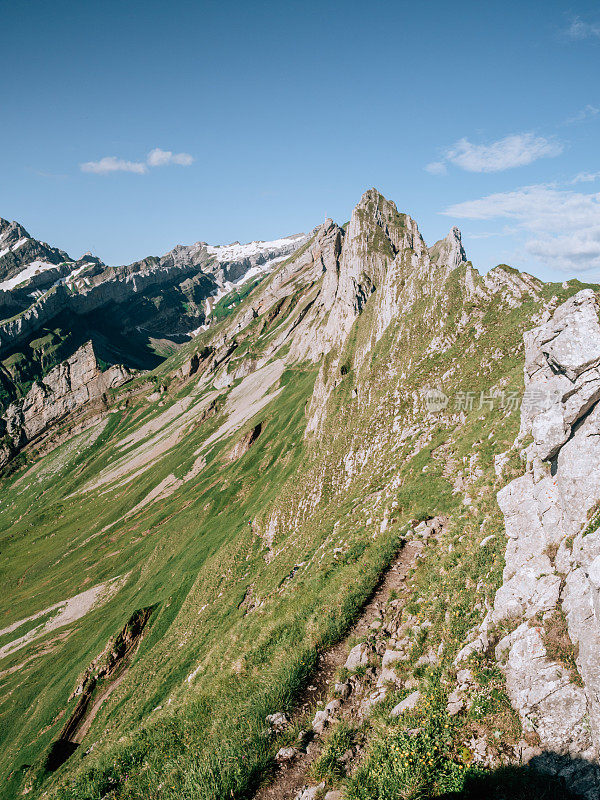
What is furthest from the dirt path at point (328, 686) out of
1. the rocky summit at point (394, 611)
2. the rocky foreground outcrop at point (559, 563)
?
the rocky foreground outcrop at point (559, 563)

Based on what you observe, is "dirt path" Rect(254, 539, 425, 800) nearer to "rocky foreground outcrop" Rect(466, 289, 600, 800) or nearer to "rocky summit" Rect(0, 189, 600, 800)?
"rocky summit" Rect(0, 189, 600, 800)

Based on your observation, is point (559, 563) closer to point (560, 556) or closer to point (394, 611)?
point (560, 556)

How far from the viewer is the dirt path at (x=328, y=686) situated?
13.0m

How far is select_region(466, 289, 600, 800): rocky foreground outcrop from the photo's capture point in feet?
34.0

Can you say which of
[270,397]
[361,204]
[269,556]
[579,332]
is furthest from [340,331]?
[579,332]

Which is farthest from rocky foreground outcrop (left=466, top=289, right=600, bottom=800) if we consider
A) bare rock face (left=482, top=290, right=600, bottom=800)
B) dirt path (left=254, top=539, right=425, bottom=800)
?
dirt path (left=254, top=539, right=425, bottom=800)

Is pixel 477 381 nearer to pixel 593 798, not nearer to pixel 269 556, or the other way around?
pixel 593 798

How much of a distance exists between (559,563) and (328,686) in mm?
11204

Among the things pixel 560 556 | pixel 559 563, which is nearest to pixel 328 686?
pixel 559 563

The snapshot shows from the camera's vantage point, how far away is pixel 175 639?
186 ft

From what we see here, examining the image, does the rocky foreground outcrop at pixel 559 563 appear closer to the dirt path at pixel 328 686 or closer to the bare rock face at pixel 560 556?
the bare rock face at pixel 560 556

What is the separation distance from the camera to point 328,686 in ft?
54.8

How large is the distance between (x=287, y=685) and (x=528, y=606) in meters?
11.0

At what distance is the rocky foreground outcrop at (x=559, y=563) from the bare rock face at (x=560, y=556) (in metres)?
0.03
